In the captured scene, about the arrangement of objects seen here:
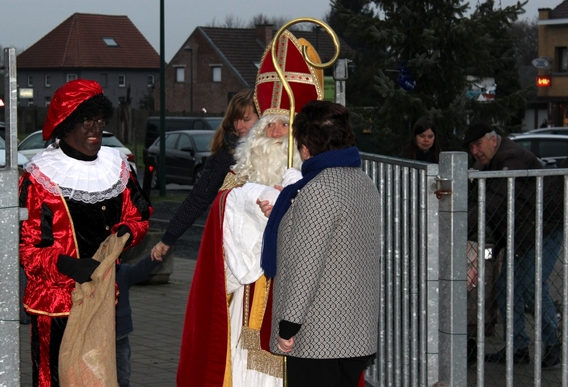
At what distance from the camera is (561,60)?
51062 mm

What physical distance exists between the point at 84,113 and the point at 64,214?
47cm

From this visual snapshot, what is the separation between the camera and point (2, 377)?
3.50m

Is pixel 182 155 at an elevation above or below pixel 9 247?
below

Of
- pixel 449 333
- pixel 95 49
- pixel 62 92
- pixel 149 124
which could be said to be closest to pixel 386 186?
pixel 449 333

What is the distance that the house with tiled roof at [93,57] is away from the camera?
285ft

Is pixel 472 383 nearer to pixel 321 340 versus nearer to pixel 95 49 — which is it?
pixel 321 340

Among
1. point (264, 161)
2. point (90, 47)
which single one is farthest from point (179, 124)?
point (90, 47)

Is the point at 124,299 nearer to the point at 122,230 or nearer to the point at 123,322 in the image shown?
the point at 123,322

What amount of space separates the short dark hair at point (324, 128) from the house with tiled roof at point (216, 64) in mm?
64989

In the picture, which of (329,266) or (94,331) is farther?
(94,331)

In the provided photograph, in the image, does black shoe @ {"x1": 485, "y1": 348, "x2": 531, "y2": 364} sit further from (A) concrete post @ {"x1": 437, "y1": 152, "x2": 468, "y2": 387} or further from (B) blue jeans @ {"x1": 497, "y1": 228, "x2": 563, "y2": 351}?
(A) concrete post @ {"x1": 437, "y1": 152, "x2": 468, "y2": 387}

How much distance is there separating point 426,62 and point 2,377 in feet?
27.2

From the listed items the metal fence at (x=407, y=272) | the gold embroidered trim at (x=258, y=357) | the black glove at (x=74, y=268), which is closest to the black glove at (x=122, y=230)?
the black glove at (x=74, y=268)

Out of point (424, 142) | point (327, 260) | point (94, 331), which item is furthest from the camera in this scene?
point (424, 142)
